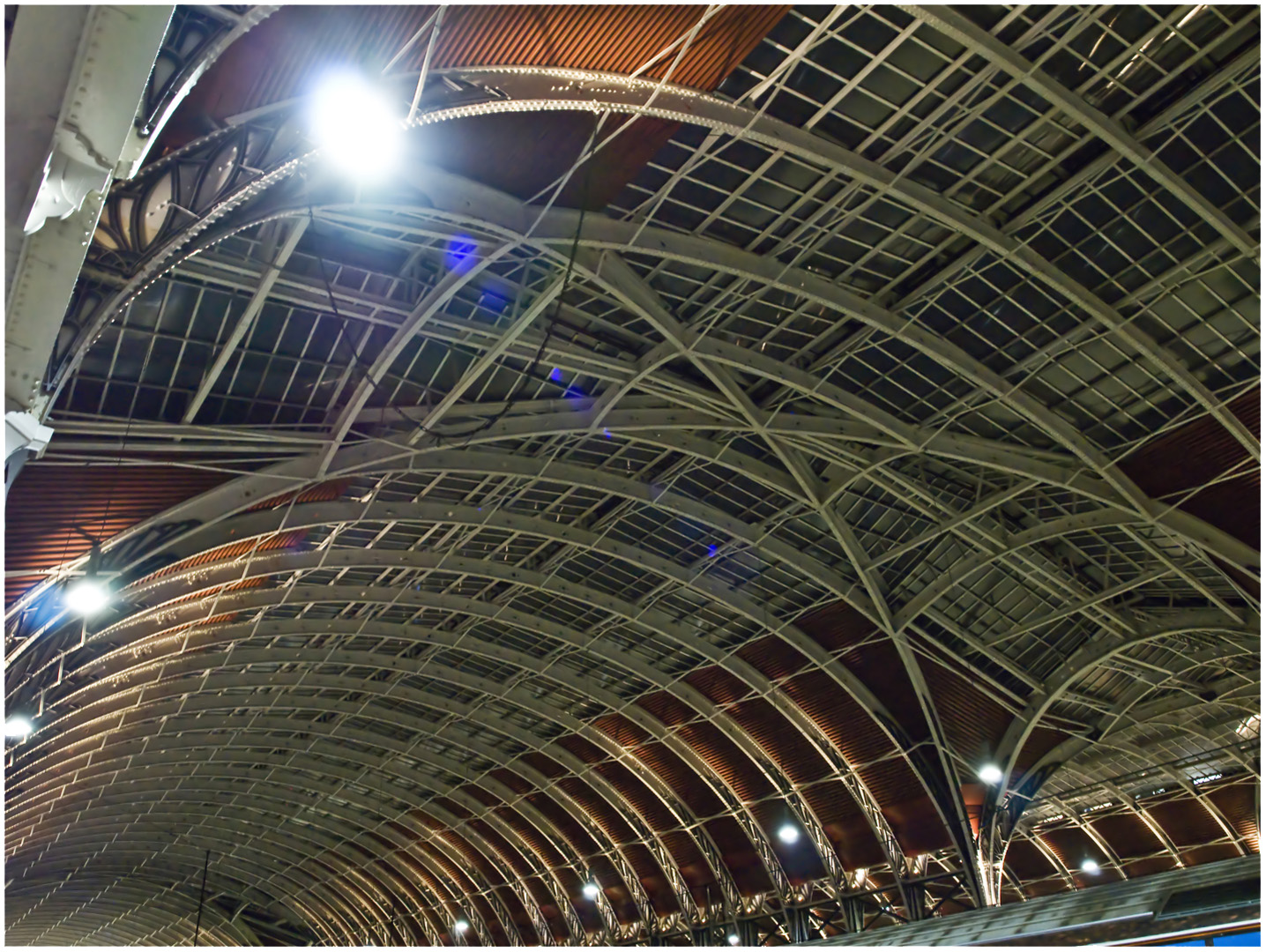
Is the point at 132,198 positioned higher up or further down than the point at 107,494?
further down

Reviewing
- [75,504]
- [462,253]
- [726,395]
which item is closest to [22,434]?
[462,253]

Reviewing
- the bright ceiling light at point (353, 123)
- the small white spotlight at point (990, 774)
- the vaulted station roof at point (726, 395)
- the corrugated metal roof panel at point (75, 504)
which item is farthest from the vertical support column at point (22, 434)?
the small white spotlight at point (990, 774)

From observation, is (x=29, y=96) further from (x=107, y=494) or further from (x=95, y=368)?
(x=107, y=494)

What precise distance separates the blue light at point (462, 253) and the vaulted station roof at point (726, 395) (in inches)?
4.5

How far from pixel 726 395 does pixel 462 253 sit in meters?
9.55

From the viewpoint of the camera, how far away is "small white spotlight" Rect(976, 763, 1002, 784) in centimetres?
4144

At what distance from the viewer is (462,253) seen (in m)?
22.1

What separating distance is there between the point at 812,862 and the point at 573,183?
38690mm

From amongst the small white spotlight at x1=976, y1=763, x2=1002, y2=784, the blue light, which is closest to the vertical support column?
the blue light

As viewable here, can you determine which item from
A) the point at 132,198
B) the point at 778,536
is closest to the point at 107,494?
the point at 132,198

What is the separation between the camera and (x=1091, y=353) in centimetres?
2759

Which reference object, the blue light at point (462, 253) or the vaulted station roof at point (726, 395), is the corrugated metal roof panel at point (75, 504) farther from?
the blue light at point (462, 253)

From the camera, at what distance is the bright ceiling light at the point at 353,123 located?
12.8m

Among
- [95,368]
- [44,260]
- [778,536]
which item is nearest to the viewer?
[44,260]
